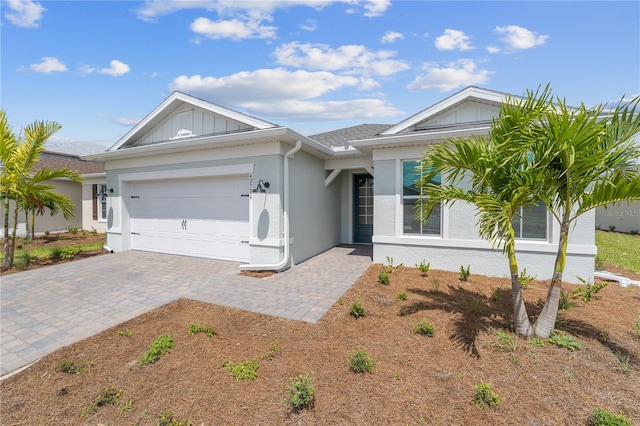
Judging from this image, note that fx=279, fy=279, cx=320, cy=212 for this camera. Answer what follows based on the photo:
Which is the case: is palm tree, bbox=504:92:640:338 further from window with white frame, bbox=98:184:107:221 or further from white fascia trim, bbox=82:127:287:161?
window with white frame, bbox=98:184:107:221

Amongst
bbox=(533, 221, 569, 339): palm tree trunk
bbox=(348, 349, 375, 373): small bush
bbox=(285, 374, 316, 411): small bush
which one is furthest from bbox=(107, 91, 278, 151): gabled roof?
bbox=(533, 221, 569, 339): palm tree trunk

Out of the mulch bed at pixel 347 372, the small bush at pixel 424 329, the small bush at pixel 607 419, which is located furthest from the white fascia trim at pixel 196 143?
the small bush at pixel 607 419

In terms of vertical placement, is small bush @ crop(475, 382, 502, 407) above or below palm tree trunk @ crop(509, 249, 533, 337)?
below

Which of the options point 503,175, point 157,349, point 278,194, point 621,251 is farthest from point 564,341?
point 621,251

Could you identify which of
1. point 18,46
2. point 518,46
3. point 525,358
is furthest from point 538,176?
point 18,46

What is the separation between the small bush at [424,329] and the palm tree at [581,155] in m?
1.32

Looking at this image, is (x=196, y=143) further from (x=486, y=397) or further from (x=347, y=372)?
(x=486, y=397)

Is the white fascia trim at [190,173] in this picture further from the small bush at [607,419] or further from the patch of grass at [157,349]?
the small bush at [607,419]

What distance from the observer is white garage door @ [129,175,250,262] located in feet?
25.8

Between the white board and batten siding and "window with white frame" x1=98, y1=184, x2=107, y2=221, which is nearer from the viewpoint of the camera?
the white board and batten siding

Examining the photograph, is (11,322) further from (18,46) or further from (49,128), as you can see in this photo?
(18,46)

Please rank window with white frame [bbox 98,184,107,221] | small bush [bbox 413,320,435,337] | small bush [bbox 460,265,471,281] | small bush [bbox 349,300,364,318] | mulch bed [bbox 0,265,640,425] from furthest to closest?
window with white frame [bbox 98,184,107,221], small bush [bbox 460,265,471,281], small bush [bbox 349,300,364,318], small bush [bbox 413,320,435,337], mulch bed [bbox 0,265,640,425]

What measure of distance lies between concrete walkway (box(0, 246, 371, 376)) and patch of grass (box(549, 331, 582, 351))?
3.03 metres

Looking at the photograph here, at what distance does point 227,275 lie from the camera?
22.2ft
